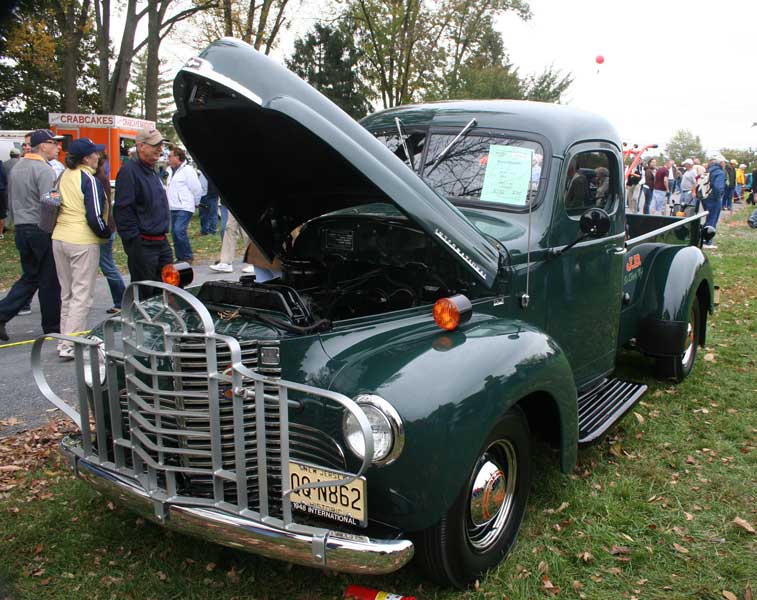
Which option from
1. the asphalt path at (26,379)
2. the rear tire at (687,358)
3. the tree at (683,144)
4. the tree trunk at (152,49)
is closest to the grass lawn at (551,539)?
the asphalt path at (26,379)

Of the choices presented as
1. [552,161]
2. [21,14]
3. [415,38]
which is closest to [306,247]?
[552,161]

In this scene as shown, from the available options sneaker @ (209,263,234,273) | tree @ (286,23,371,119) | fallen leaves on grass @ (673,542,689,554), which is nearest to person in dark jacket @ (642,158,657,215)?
tree @ (286,23,371,119)

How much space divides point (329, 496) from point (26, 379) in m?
4.18

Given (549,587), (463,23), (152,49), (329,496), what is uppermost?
(463,23)

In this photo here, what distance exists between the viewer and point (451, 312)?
2.90 meters

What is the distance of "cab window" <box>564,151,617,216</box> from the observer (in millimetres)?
4020

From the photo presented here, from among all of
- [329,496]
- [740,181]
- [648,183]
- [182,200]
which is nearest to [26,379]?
[329,496]

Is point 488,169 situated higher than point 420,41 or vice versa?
point 420,41

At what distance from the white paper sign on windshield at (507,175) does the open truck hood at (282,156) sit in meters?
0.67

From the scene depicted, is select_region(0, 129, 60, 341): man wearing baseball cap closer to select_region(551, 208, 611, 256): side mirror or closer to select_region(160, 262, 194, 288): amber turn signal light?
select_region(160, 262, 194, 288): amber turn signal light

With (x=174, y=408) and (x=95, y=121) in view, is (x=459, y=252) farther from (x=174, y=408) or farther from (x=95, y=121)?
(x=95, y=121)

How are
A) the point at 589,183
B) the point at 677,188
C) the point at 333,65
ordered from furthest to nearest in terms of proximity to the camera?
the point at 333,65, the point at 677,188, the point at 589,183

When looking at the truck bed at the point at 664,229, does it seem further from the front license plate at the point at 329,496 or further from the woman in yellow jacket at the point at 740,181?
the woman in yellow jacket at the point at 740,181

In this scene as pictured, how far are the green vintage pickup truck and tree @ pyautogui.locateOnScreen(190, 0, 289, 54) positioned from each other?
18.4 meters
